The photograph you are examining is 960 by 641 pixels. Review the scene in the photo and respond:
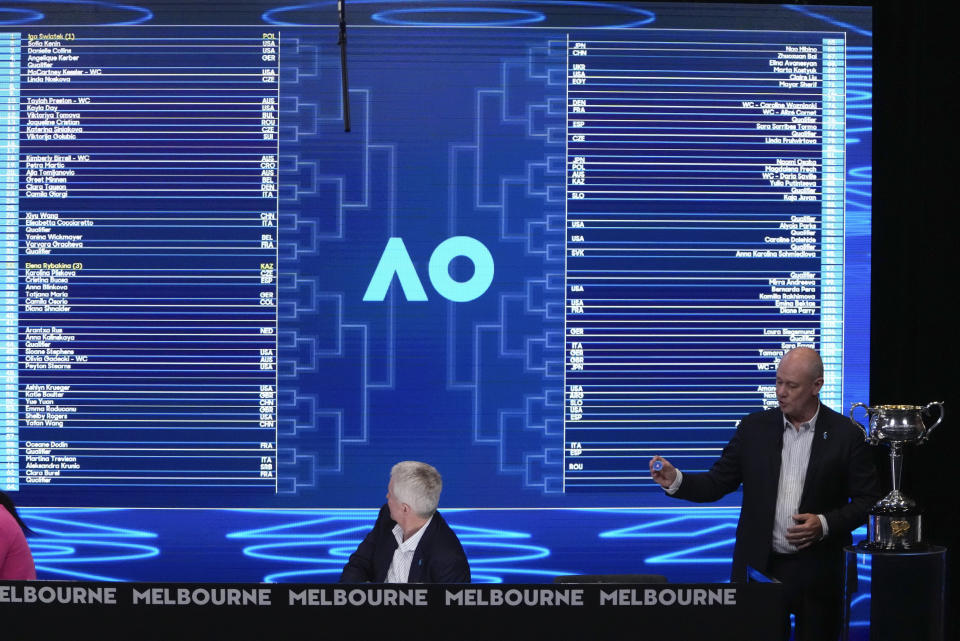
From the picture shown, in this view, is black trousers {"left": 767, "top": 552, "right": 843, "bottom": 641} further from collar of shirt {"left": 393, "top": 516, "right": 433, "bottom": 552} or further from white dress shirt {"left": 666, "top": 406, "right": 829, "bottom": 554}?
collar of shirt {"left": 393, "top": 516, "right": 433, "bottom": 552}

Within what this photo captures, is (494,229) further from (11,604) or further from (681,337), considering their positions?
(11,604)

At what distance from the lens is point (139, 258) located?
4156 mm

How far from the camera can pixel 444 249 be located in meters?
4.20

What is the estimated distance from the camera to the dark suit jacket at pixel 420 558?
2986 mm

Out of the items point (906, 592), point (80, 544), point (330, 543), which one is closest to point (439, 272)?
point (330, 543)

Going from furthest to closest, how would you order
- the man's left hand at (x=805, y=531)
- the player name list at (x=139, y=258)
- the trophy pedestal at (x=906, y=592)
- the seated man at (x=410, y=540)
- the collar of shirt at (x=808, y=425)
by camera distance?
the player name list at (x=139, y=258) < the collar of shirt at (x=808, y=425) < the man's left hand at (x=805, y=531) < the seated man at (x=410, y=540) < the trophy pedestal at (x=906, y=592)

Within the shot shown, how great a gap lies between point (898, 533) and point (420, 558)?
1.50m

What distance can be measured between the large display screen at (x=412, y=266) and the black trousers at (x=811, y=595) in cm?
88

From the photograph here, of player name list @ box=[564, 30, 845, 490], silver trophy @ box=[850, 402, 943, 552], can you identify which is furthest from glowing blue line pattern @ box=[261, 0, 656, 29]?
silver trophy @ box=[850, 402, 943, 552]

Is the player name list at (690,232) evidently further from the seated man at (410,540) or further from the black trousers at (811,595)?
the seated man at (410,540)

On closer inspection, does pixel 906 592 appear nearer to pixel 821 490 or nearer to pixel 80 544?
pixel 821 490

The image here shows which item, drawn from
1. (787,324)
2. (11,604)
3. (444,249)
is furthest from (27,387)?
(787,324)

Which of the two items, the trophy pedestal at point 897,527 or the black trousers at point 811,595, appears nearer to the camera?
the trophy pedestal at point 897,527

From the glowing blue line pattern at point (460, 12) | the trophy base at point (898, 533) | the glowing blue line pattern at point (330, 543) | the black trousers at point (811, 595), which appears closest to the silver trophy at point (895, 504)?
the trophy base at point (898, 533)
